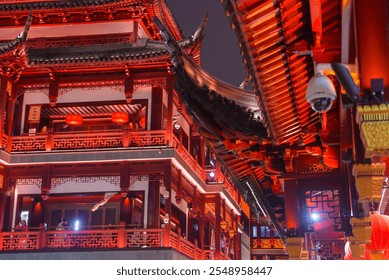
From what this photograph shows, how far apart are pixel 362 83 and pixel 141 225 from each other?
15.5 m

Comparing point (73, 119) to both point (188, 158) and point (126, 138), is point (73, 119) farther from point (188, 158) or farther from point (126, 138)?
point (188, 158)

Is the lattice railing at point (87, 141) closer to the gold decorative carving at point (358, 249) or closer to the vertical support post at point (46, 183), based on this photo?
the vertical support post at point (46, 183)

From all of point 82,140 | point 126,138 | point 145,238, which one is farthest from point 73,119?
point 145,238

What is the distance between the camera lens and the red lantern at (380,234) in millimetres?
9281

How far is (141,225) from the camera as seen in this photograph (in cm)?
1878

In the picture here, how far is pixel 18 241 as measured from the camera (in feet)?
59.9

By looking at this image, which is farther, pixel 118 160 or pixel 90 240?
pixel 118 160

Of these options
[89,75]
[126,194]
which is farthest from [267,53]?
[89,75]

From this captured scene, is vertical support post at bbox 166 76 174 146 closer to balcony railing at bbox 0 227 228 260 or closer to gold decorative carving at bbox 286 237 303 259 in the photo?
balcony railing at bbox 0 227 228 260

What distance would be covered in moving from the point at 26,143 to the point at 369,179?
16.3 m

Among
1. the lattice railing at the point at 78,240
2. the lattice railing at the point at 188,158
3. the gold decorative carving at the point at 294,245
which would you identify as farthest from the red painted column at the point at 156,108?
the gold decorative carving at the point at 294,245

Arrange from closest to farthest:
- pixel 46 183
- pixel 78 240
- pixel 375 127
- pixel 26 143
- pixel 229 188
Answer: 1. pixel 375 127
2. pixel 78 240
3. pixel 46 183
4. pixel 26 143
5. pixel 229 188

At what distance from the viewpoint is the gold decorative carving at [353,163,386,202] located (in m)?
4.86
